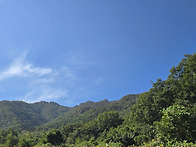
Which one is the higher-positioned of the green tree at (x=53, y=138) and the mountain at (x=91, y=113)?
the mountain at (x=91, y=113)

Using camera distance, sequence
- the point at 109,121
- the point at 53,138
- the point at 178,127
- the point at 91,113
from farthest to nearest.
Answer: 1. the point at 91,113
2. the point at 109,121
3. the point at 53,138
4. the point at 178,127

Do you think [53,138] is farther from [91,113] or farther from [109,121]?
[91,113]

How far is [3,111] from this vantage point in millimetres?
120438

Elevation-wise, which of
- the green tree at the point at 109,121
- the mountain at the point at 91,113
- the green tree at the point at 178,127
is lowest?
the green tree at the point at 178,127

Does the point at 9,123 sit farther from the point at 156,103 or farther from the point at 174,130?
the point at 174,130

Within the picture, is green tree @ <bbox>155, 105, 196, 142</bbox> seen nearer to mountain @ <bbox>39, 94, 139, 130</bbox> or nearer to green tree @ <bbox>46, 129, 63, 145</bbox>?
green tree @ <bbox>46, 129, 63, 145</bbox>

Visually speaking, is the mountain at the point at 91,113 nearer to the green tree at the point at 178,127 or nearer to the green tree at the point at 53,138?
the green tree at the point at 53,138

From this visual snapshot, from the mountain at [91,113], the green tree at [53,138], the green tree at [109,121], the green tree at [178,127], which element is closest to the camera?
the green tree at [178,127]

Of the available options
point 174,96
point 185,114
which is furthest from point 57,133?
point 185,114

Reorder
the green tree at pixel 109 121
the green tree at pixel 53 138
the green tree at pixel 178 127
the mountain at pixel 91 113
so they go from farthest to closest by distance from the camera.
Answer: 1. the mountain at pixel 91 113
2. the green tree at pixel 109 121
3. the green tree at pixel 53 138
4. the green tree at pixel 178 127

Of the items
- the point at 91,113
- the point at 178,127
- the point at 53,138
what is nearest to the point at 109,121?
the point at 53,138

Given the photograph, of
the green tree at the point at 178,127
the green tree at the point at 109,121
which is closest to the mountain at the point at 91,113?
the green tree at the point at 109,121

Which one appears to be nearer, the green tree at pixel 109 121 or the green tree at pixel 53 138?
the green tree at pixel 53 138

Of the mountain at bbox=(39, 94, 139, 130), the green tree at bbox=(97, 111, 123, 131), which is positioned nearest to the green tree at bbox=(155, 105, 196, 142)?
the green tree at bbox=(97, 111, 123, 131)
